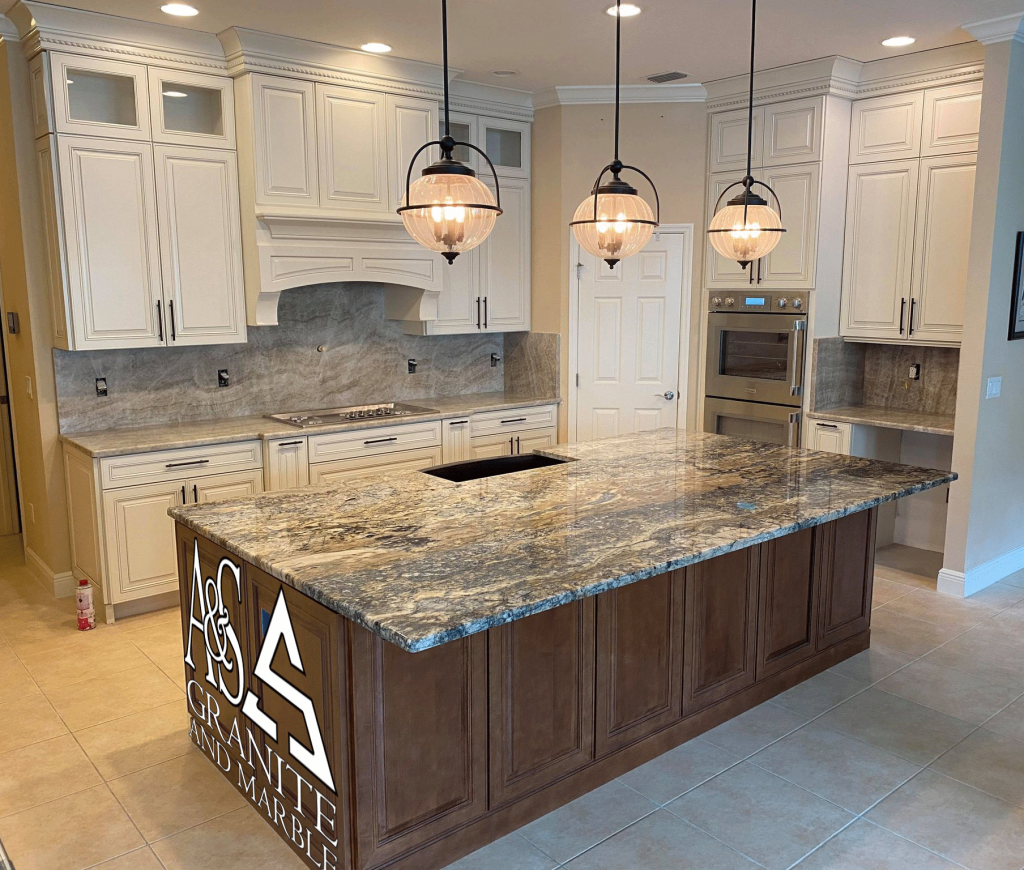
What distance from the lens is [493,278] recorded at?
5762 mm

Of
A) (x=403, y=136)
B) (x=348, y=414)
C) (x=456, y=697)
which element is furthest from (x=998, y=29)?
(x=456, y=697)

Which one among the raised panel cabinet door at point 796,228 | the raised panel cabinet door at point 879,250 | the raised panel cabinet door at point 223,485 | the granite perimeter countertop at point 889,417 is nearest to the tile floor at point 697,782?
the raised panel cabinet door at point 223,485

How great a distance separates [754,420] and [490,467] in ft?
7.84

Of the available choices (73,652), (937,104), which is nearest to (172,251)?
(73,652)

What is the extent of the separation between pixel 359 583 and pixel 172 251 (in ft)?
9.56

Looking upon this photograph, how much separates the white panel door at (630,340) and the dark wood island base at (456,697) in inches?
94.6

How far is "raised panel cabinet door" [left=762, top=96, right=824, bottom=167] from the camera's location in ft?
16.3

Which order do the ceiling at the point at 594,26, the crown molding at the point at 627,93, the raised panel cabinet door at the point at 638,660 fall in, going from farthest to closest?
the crown molding at the point at 627,93 < the ceiling at the point at 594,26 < the raised panel cabinet door at the point at 638,660

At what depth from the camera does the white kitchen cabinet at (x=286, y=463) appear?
457 cm

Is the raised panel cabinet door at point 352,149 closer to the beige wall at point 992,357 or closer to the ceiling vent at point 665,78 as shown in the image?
the ceiling vent at point 665,78

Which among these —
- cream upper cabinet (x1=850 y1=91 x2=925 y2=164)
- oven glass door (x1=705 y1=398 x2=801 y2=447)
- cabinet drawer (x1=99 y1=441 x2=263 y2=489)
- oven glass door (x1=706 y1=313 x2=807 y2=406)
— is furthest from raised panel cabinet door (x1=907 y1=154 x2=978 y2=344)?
cabinet drawer (x1=99 y1=441 x2=263 y2=489)

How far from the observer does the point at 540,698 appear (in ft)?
8.70

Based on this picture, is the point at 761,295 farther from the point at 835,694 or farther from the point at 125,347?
the point at 125,347

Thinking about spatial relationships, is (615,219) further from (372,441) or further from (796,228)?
(796,228)
